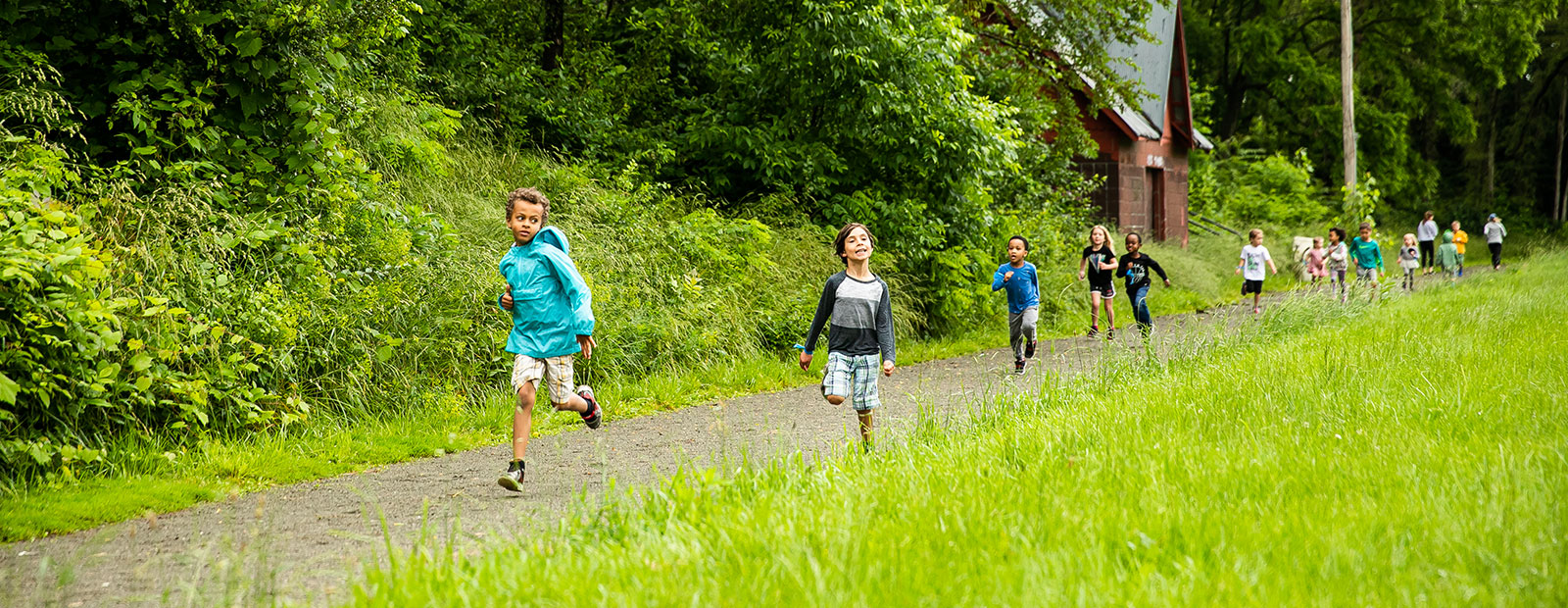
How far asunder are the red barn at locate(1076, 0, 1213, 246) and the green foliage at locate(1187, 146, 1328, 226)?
146 centimetres

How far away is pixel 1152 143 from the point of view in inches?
1041

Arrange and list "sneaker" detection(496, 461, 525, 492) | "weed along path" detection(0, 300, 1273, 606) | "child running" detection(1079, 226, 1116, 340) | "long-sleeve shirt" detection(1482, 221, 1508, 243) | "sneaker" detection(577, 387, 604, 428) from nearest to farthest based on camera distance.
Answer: "weed along path" detection(0, 300, 1273, 606)
"sneaker" detection(496, 461, 525, 492)
"sneaker" detection(577, 387, 604, 428)
"child running" detection(1079, 226, 1116, 340)
"long-sleeve shirt" detection(1482, 221, 1508, 243)

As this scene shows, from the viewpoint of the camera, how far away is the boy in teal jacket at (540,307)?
608 cm

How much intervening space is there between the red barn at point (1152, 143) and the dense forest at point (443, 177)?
216 inches

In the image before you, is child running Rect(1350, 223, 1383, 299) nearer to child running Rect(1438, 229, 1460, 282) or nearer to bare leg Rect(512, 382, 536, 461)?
child running Rect(1438, 229, 1460, 282)

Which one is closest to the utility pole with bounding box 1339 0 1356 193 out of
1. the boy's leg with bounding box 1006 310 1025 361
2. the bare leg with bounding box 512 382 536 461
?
the boy's leg with bounding box 1006 310 1025 361

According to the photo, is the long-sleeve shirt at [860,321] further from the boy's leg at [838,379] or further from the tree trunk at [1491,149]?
the tree trunk at [1491,149]

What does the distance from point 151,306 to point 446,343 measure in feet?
6.98

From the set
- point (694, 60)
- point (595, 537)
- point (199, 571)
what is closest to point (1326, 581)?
point (595, 537)

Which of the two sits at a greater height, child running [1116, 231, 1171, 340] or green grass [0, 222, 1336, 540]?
child running [1116, 231, 1171, 340]

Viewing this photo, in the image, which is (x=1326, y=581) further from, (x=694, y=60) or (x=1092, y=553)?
(x=694, y=60)

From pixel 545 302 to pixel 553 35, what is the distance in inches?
377

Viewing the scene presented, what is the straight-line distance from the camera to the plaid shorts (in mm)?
6430

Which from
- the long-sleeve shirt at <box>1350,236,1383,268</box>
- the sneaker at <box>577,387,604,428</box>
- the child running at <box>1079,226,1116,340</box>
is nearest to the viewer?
the sneaker at <box>577,387,604,428</box>
